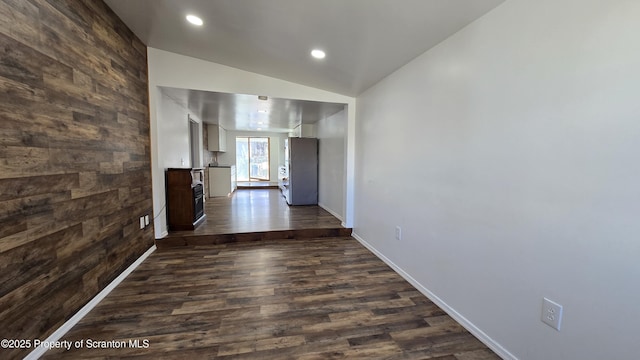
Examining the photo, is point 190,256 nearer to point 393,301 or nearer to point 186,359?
point 186,359

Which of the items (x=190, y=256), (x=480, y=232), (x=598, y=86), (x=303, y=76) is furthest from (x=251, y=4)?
(x=190, y=256)

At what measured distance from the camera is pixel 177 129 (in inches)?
163

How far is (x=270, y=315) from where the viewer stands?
1.96 m

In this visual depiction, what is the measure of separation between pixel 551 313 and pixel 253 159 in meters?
9.37

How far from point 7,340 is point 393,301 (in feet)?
8.06

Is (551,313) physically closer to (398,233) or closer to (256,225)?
(398,233)

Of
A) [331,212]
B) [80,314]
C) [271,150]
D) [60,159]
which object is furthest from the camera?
[271,150]

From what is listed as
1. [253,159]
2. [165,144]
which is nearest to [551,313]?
[165,144]

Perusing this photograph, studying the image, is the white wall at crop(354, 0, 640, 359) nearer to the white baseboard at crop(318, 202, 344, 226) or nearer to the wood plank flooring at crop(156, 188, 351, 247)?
the wood plank flooring at crop(156, 188, 351, 247)

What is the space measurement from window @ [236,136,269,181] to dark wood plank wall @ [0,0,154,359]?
7.04 metres

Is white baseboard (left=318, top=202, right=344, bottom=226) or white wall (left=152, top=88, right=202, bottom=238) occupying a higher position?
white wall (left=152, top=88, right=202, bottom=238)

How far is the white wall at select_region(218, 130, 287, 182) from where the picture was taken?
29.3ft

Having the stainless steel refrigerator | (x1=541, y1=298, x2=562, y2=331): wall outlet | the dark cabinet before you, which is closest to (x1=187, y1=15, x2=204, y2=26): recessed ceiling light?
the dark cabinet

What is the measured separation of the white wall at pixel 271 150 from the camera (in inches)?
352
